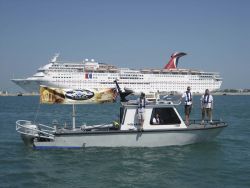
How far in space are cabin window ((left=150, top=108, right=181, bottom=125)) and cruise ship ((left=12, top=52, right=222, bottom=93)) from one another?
281 feet

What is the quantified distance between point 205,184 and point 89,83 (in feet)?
323

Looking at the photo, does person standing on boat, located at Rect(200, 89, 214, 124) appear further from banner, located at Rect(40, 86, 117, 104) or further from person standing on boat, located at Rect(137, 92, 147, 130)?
banner, located at Rect(40, 86, 117, 104)

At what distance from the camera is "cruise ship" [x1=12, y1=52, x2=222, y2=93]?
108 meters

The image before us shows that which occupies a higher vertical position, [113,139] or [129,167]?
[113,139]

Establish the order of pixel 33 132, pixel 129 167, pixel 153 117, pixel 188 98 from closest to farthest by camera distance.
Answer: pixel 129 167 → pixel 33 132 → pixel 153 117 → pixel 188 98

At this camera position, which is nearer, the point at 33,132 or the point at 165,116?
the point at 33,132

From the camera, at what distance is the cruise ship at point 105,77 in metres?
108

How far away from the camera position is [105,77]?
361 feet

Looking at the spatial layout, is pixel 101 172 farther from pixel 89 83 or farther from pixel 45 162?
pixel 89 83

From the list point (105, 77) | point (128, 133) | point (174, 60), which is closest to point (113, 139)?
point (128, 133)

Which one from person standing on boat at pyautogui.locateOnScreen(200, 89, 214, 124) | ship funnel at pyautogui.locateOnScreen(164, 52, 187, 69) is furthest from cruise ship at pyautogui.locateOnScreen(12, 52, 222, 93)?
person standing on boat at pyautogui.locateOnScreen(200, 89, 214, 124)

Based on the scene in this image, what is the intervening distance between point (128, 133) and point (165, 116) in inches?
63.8

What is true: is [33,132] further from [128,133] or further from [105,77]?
[105,77]

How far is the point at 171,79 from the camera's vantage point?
392ft
